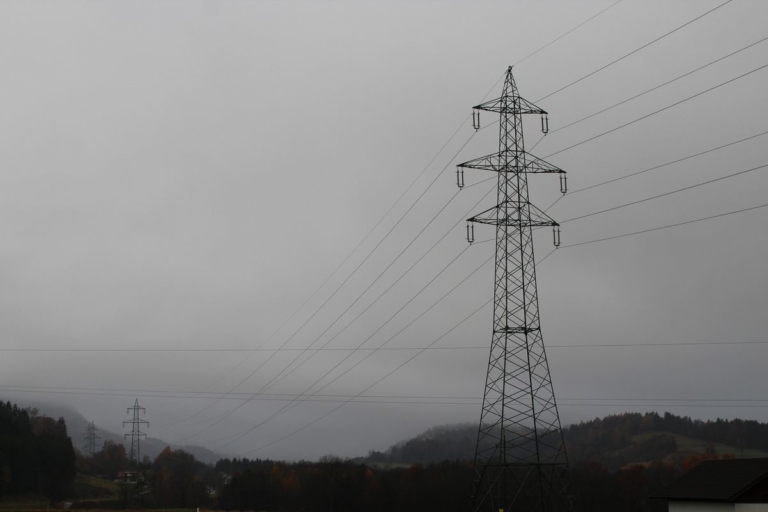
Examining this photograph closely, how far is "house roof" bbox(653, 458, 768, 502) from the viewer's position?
147 feet

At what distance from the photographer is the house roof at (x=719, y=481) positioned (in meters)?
44.7

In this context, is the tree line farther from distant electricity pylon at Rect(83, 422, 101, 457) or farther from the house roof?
the house roof

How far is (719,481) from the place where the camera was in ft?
156

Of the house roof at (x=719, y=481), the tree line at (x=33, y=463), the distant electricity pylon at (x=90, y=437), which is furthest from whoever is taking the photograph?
the distant electricity pylon at (x=90, y=437)

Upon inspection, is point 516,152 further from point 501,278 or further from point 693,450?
point 693,450

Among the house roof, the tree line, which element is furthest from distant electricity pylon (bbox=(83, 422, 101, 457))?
the house roof

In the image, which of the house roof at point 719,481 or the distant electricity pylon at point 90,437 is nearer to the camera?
the house roof at point 719,481

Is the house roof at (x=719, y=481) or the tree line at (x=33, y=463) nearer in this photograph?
the house roof at (x=719, y=481)

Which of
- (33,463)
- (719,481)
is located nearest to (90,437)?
(33,463)

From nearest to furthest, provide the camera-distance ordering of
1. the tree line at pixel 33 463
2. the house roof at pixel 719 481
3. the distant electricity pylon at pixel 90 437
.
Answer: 1. the house roof at pixel 719 481
2. the tree line at pixel 33 463
3. the distant electricity pylon at pixel 90 437

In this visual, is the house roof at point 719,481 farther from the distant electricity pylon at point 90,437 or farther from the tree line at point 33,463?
the distant electricity pylon at point 90,437

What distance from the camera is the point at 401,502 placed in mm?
105875

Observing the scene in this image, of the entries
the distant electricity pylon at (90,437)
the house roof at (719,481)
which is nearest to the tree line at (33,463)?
the distant electricity pylon at (90,437)

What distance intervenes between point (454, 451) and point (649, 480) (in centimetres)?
7145
